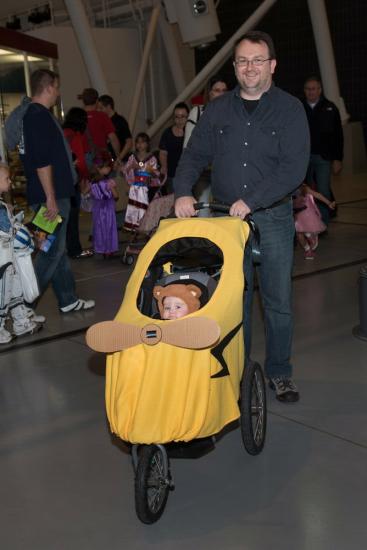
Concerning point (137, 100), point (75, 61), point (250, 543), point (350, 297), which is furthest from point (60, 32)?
point (250, 543)

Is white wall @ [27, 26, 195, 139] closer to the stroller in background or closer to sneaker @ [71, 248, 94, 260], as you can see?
sneaker @ [71, 248, 94, 260]

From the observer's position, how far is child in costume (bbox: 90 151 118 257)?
7816 mm

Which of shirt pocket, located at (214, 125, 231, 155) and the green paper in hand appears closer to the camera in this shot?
shirt pocket, located at (214, 125, 231, 155)

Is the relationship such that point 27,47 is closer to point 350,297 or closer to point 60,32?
point 60,32

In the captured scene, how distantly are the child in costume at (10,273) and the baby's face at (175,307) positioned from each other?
2.19 m

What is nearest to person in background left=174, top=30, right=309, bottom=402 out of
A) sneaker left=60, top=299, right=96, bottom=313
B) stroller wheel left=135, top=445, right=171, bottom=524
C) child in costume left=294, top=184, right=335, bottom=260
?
stroller wheel left=135, top=445, right=171, bottom=524

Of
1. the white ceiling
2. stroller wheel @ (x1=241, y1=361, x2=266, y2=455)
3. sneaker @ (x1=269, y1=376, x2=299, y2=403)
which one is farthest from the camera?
the white ceiling

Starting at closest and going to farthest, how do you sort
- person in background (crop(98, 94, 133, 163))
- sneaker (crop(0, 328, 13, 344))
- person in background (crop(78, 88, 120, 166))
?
sneaker (crop(0, 328, 13, 344))
person in background (crop(78, 88, 120, 166))
person in background (crop(98, 94, 133, 163))

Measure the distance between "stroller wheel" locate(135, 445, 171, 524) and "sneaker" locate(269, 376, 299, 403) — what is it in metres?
1.17

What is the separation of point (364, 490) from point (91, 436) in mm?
1336

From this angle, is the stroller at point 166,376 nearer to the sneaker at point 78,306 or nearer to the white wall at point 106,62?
the sneaker at point 78,306

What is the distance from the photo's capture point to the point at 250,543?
8.71ft

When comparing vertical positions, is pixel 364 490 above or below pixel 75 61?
below

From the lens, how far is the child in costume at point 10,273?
4883mm
